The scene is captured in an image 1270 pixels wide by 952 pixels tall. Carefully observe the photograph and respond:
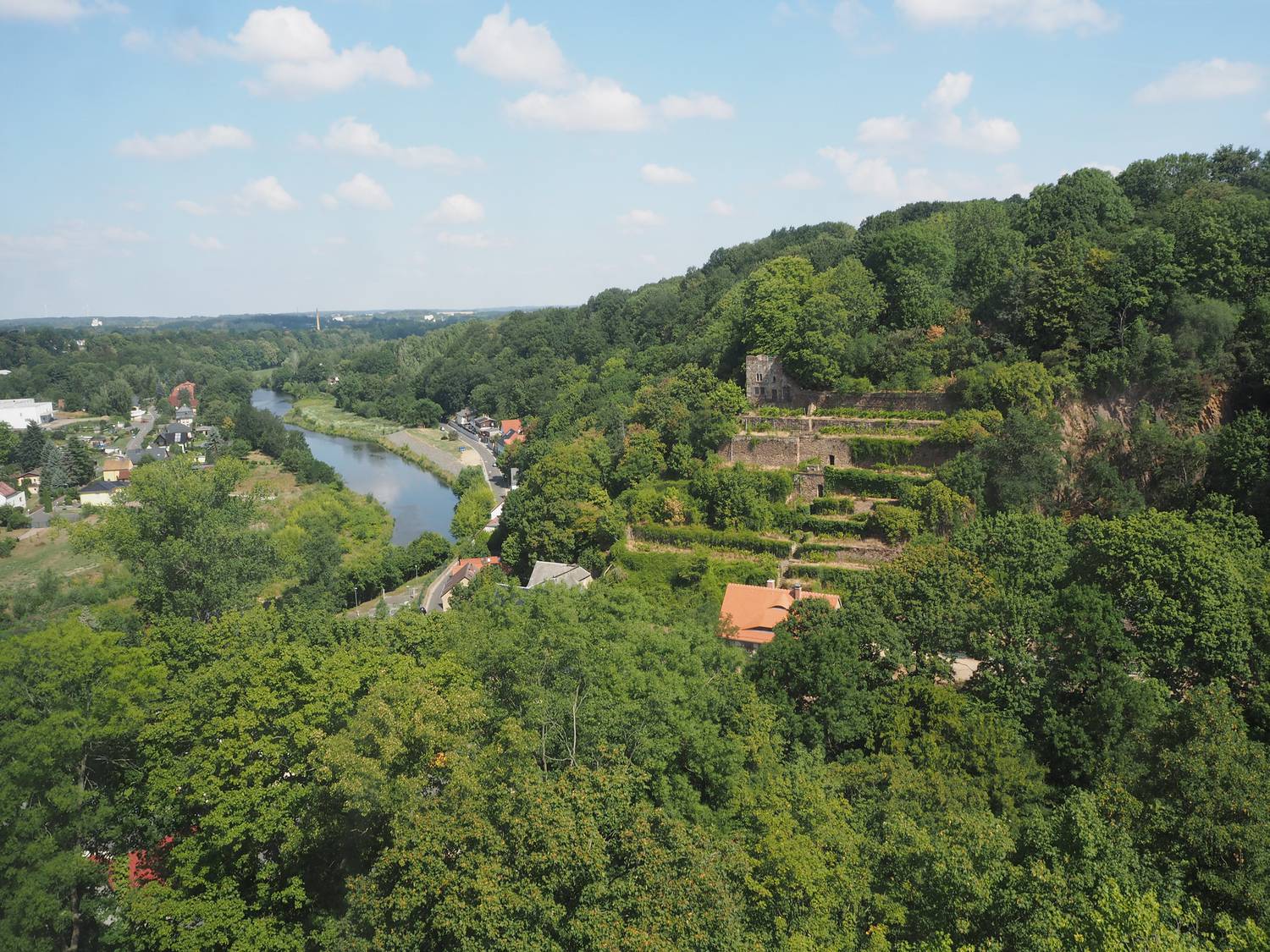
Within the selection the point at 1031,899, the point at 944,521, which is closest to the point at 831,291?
the point at 944,521

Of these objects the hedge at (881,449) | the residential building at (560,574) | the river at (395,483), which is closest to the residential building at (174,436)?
the river at (395,483)

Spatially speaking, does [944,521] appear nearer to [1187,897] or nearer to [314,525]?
[1187,897]

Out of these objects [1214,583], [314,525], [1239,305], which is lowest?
[314,525]

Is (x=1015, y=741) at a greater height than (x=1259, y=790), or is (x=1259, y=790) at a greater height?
(x=1259, y=790)

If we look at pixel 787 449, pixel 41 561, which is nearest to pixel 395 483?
pixel 41 561

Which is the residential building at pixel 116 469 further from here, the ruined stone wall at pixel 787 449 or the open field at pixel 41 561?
the ruined stone wall at pixel 787 449

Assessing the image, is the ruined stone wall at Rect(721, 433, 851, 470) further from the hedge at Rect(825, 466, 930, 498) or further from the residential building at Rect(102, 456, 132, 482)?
the residential building at Rect(102, 456, 132, 482)

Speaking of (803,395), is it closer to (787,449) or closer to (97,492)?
(787,449)

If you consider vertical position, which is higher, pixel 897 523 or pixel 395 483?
pixel 897 523
